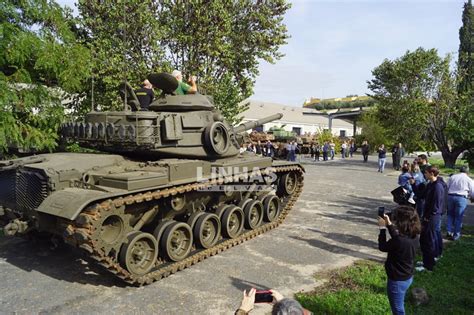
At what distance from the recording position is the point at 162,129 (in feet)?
24.5

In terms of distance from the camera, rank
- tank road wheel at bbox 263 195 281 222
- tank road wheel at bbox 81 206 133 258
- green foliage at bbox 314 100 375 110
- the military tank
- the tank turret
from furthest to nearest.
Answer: green foliage at bbox 314 100 375 110
tank road wheel at bbox 263 195 281 222
the tank turret
the military tank
tank road wheel at bbox 81 206 133 258

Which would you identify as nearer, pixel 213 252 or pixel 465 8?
pixel 213 252

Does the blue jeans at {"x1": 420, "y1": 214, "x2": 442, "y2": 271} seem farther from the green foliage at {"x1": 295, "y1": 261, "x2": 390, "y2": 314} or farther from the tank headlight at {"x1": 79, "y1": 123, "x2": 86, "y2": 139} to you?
the tank headlight at {"x1": 79, "y1": 123, "x2": 86, "y2": 139}

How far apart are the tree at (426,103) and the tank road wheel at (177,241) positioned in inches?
777

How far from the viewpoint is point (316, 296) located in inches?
222

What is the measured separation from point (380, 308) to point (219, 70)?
15867 mm

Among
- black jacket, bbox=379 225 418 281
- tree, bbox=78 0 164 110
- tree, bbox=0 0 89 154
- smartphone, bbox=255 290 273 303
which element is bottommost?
black jacket, bbox=379 225 418 281

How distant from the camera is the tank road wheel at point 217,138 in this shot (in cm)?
815

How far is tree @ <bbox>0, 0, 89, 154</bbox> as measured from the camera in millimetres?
8469

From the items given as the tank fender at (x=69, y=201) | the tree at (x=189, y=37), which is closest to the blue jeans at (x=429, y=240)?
the tank fender at (x=69, y=201)

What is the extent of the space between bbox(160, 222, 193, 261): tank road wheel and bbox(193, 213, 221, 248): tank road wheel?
0.22 metres

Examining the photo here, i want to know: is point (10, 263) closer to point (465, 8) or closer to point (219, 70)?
point (219, 70)

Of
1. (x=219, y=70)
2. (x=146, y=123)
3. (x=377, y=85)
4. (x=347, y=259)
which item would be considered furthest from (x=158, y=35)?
(x=377, y=85)

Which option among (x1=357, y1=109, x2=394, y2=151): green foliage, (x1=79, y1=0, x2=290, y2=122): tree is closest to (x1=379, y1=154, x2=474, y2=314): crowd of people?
(x1=79, y1=0, x2=290, y2=122): tree
